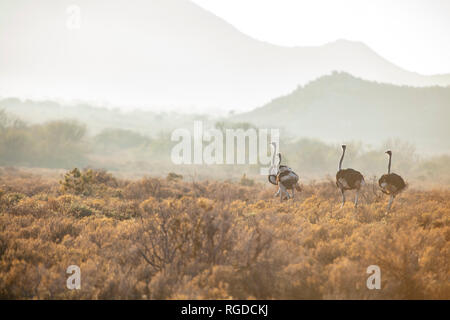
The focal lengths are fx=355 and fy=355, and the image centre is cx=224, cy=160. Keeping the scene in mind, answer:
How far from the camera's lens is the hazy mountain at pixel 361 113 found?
158 feet

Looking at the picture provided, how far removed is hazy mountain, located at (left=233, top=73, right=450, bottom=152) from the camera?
48.0m

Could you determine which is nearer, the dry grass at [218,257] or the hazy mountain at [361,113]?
the dry grass at [218,257]

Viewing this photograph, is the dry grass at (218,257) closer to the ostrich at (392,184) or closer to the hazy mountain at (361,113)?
the ostrich at (392,184)

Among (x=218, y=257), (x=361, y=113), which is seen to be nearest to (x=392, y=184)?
(x=218, y=257)

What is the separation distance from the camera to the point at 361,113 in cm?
5438

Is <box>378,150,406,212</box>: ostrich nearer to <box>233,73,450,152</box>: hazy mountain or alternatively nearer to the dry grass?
the dry grass

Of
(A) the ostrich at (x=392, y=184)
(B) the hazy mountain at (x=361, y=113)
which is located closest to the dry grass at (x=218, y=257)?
(A) the ostrich at (x=392, y=184)

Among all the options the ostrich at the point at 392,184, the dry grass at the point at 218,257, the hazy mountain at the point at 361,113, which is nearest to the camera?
the dry grass at the point at 218,257

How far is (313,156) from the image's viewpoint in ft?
111

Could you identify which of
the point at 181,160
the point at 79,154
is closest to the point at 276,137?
the point at 181,160
